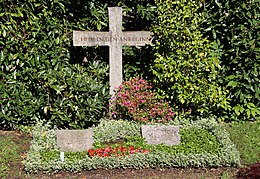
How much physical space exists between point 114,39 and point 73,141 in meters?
A: 1.76

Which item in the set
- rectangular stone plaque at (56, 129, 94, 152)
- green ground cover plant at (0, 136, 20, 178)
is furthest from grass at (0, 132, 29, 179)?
rectangular stone plaque at (56, 129, 94, 152)

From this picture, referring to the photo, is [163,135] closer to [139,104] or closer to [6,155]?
[139,104]

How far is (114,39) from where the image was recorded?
23.4 ft

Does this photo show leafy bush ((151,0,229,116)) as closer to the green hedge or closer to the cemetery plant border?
the green hedge

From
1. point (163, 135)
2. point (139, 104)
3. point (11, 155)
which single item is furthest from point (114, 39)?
point (11, 155)

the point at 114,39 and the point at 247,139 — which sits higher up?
the point at 114,39

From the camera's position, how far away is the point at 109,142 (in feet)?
21.6

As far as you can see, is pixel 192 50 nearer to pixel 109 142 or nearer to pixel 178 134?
pixel 178 134

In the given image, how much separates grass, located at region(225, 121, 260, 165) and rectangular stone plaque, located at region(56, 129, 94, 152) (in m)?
2.02

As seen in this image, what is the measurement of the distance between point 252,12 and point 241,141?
1.91 metres

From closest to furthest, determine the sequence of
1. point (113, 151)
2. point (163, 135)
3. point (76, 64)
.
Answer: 1. point (113, 151)
2. point (163, 135)
3. point (76, 64)

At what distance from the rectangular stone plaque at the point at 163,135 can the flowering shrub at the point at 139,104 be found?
0.48 meters

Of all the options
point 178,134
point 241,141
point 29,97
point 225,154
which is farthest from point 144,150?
point 29,97

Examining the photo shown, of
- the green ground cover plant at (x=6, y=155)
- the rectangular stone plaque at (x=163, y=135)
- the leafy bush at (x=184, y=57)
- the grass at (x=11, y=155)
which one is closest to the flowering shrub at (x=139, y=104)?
the leafy bush at (x=184, y=57)
